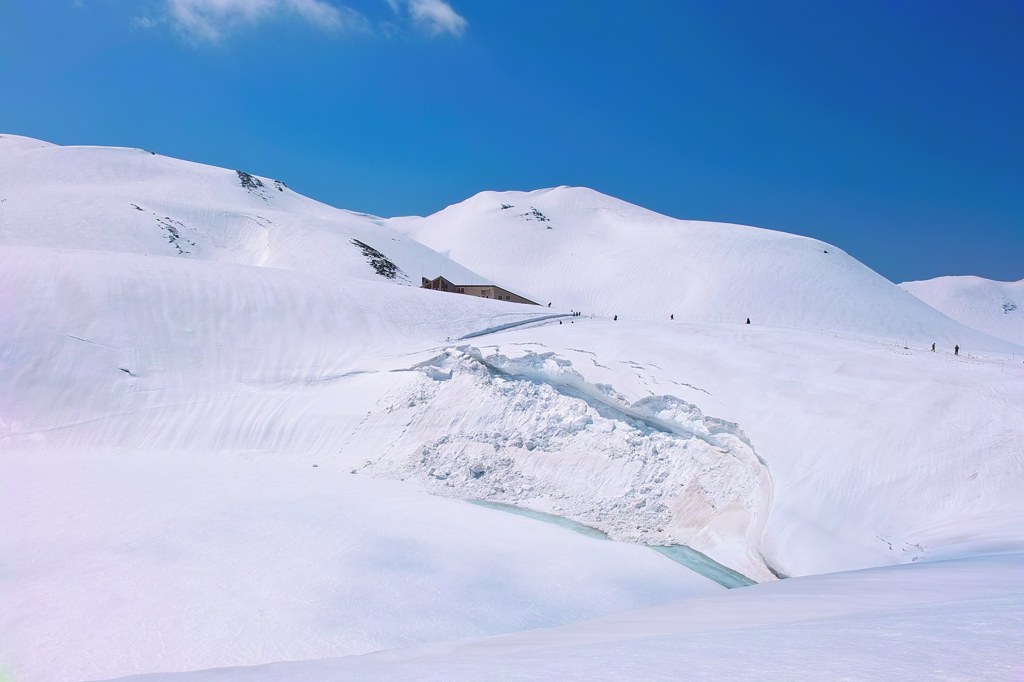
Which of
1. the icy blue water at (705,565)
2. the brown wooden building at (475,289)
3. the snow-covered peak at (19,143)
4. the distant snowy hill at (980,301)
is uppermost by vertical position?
the distant snowy hill at (980,301)

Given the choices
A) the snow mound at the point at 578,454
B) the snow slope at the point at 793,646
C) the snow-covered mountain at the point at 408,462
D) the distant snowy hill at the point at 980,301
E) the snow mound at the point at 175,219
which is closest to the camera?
the snow slope at the point at 793,646

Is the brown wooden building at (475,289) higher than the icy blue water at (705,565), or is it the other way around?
the brown wooden building at (475,289)

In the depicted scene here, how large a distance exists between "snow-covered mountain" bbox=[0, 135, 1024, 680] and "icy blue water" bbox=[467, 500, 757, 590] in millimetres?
193

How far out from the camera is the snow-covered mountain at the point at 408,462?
8.55 meters

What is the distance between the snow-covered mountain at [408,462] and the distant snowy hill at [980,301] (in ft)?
309

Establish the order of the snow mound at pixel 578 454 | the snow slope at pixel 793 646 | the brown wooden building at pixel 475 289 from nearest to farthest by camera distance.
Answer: the snow slope at pixel 793 646, the snow mound at pixel 578 454, the brown wooden building at pixel 475 289

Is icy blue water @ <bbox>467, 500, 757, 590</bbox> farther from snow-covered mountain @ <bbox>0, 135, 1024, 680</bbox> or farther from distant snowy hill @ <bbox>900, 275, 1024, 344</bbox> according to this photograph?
distant snowy hill @ <bbox>900, 275, 1024, 344</bbox>

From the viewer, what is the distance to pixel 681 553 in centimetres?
1138

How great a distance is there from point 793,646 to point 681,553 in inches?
324

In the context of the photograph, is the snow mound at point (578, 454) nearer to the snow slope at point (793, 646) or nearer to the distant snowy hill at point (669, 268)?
the snow slope at point (793, 646)

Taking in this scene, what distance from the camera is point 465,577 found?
9.59 metres

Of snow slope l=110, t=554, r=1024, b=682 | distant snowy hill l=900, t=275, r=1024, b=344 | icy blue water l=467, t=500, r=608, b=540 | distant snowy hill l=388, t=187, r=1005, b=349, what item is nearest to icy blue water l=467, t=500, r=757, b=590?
icy blue water l=467, t=500, r=608, b=540

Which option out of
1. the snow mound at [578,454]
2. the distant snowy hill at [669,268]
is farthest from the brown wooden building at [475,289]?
the snow mound at [578,454]

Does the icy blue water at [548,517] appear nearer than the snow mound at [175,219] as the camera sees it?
Yes
